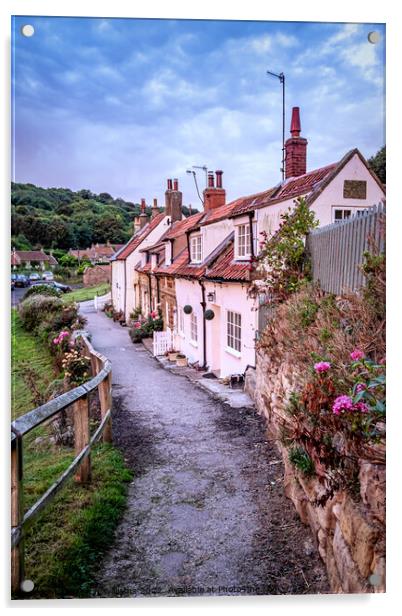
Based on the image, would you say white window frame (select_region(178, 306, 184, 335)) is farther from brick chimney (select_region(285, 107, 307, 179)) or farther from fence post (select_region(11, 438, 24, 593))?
fence post (select_region(11, 438, 24, 593))

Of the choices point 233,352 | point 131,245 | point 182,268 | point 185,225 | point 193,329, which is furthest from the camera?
point 185,225

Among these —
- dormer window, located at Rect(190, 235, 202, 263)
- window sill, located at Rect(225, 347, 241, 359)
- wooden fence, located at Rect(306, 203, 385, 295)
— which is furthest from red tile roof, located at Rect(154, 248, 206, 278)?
wooden fence, located at Rect(306, 203, 385, 295)

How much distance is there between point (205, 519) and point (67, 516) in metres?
1.08

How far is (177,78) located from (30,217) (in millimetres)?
1732

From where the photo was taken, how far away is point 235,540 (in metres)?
3.52

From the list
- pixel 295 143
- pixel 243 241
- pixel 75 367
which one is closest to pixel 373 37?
pixel 295 143

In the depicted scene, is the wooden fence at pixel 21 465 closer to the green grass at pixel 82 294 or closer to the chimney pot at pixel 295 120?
the green grass at pixel 82 294

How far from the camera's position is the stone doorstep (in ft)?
24.2

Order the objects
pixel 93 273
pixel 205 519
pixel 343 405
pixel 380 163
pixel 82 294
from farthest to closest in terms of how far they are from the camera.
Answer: pixel 82 294
pixel 93 273
pixel 380 163
pixel 205 519
pixel 343 405

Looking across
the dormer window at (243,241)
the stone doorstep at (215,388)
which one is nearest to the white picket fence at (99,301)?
the stone doorstep at (215,388)

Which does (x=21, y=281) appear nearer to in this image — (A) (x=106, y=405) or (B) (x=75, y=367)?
(A) (x=106, y=405)

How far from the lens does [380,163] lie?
12.9ft

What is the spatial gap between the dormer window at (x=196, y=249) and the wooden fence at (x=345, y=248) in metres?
7.07
